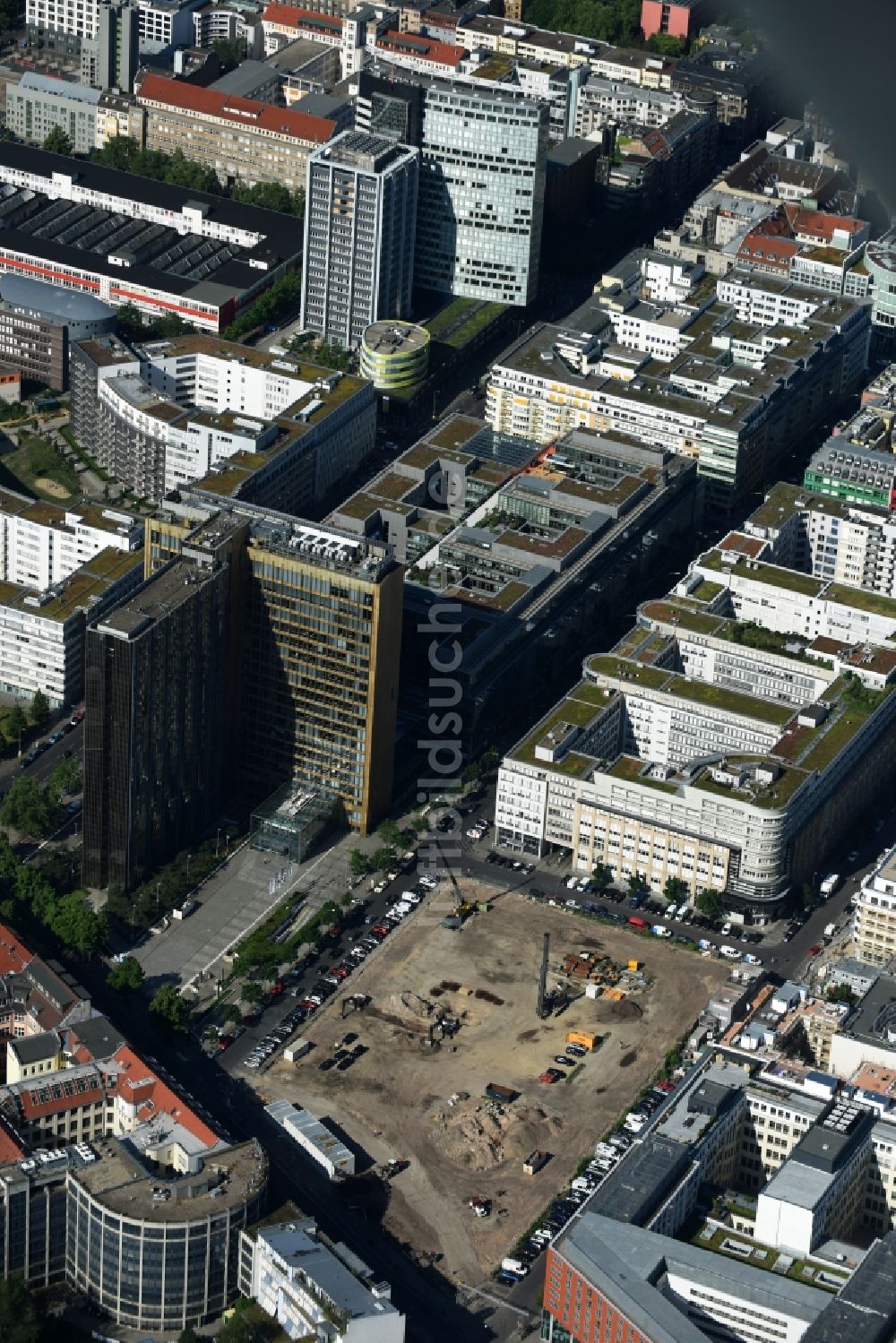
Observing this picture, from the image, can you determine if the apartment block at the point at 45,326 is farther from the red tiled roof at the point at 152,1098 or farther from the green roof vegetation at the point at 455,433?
the red tiled roof at the point at 152,1098

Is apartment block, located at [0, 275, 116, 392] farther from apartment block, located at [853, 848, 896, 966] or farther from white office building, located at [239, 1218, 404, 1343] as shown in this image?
white office building, located at [239, 1218, 404, 1343]

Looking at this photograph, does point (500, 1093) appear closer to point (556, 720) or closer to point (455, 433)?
point (556, 720)

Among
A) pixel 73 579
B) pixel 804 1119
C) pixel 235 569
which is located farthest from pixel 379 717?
pixel 804 1119

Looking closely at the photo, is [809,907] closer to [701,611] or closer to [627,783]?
[627,783]

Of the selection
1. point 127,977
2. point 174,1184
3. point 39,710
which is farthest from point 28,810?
point 174,1184

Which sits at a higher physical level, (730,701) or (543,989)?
(730,701)

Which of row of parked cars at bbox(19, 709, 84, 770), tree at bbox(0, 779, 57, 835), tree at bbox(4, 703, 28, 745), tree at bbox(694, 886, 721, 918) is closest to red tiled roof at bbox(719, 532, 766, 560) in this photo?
tree at bbox(694, 886, 721, 918)
